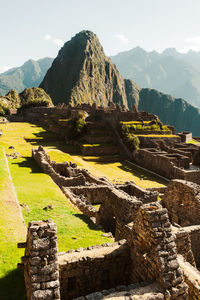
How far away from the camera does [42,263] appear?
19.7ft

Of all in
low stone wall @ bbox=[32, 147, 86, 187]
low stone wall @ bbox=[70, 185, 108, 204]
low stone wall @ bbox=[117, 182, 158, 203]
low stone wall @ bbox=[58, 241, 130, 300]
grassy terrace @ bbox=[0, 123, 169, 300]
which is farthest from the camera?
low stone wall @ bbox=[32, 147, 86, 187]

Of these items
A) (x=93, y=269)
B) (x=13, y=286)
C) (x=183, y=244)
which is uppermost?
(x=93, y=269)

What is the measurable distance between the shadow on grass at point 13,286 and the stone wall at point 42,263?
4.47 ft

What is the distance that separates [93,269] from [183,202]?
9.69 metres

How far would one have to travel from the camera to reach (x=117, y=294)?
21.2 ft

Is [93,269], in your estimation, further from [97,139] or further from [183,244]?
[97,139]

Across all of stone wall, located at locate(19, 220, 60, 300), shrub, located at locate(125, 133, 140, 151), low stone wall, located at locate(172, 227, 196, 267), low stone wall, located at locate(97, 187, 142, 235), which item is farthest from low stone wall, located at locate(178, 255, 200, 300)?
shrub, located at locate(125, 133, 140, 151)

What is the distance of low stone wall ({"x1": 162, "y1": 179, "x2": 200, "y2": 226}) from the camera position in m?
14.8

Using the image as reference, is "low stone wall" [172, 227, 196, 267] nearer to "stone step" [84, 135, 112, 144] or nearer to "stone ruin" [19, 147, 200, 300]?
"stone ruin" [19, 147, 200, 300]

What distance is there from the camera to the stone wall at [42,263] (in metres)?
5.84

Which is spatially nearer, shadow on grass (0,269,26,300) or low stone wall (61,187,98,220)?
shadow on grass (0,269,26,300)

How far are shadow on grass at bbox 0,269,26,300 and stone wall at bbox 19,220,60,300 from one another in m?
1.36


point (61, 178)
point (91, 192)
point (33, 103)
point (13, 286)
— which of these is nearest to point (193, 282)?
point (13, 286)

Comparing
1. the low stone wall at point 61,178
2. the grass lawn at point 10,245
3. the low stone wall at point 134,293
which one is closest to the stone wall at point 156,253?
the low stone wall at point 134,293
